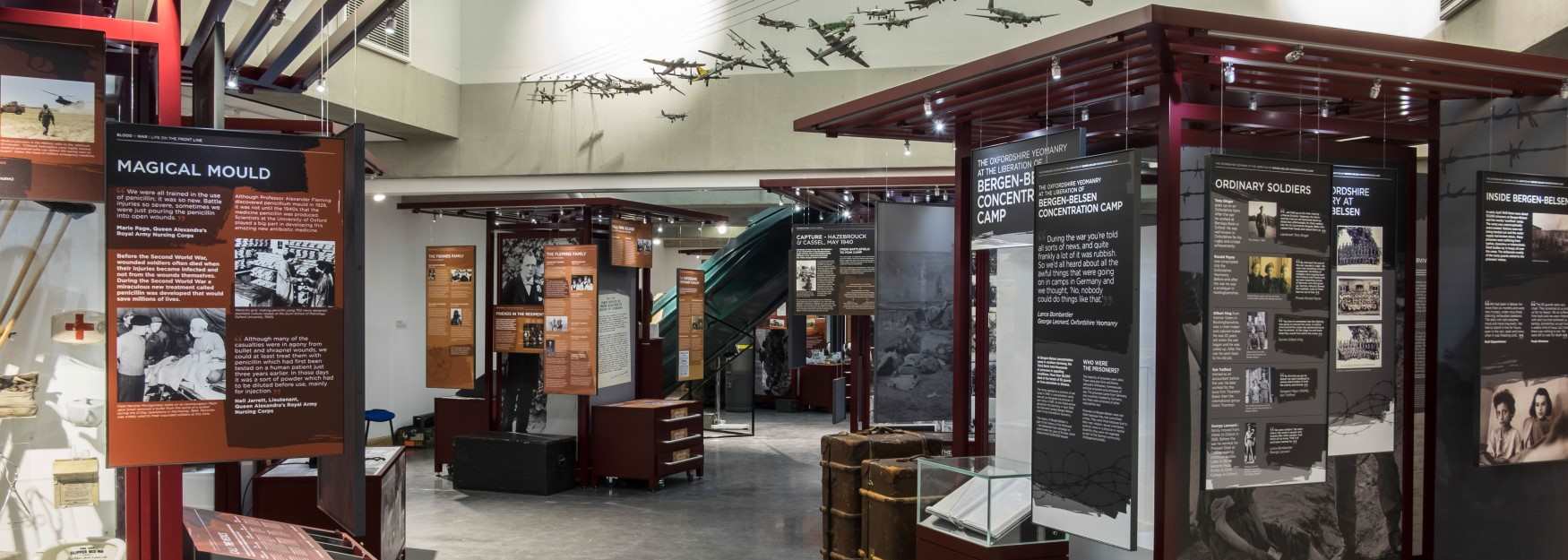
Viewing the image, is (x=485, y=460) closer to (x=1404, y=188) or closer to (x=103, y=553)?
(x=103, y=553)

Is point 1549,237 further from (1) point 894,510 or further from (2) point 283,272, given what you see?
(2) point 283,272

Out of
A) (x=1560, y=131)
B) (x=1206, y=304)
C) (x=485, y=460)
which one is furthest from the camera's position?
(x=485, y=460)

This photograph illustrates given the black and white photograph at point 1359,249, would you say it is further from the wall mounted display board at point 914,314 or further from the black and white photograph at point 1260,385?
the wall mounted display board at point 914,314

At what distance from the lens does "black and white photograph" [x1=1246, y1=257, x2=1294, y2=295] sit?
4.84 metres

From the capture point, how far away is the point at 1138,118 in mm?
5367

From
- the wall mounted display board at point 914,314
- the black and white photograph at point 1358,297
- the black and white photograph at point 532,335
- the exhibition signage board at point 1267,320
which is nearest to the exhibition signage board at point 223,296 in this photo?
the exhibition signage board at point 1267,320

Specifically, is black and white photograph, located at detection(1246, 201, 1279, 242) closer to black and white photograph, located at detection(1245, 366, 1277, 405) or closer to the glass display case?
black and white photograph, located at detection(1245, 366, 1277, 405)

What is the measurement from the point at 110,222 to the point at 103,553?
55.6 inches

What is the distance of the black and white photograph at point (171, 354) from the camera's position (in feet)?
11.8

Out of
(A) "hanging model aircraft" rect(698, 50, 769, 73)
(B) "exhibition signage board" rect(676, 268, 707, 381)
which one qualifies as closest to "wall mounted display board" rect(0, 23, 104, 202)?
(A) "hanging model aircraft" rect(698, 50, 769, 73)

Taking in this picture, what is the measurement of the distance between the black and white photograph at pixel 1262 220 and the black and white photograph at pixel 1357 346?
26.5 inches

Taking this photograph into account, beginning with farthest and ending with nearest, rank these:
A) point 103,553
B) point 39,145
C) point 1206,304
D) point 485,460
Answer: point 485,460 < point 1206,304 < point 103,553 < point 39,145

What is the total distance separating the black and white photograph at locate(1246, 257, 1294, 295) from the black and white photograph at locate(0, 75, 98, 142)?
4.43m

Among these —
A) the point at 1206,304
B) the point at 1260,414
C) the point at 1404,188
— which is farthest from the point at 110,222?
the point at 1404,188
